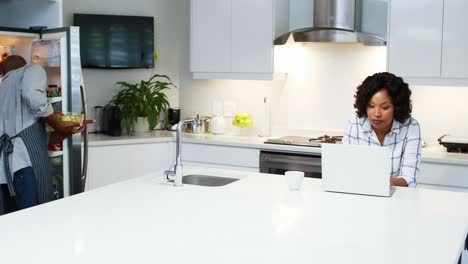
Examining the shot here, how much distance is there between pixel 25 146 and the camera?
3.61 m

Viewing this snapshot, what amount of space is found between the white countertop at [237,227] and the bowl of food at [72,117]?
1051 millimetres

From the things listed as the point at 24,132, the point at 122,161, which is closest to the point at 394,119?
the point at 24,132

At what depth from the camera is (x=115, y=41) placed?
5117 mm

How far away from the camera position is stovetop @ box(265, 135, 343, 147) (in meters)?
4.39

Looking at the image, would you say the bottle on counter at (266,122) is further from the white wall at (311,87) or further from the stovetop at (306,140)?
the stovetop at (306,140)

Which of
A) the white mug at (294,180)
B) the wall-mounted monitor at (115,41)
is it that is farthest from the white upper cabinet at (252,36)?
the white mug at (294,180)

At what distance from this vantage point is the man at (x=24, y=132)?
354 centimetres

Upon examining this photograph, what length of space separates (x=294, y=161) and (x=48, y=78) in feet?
5.95

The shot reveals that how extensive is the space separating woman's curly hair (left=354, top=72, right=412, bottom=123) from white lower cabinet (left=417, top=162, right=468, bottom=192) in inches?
37.0

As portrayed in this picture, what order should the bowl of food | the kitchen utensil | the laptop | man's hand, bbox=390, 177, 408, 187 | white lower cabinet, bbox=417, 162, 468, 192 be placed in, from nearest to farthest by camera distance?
1. the laptop
2. man's hand, bbox=390, 177, 408, 187
3. the bowl of food
4. white lower cabinet, bbox=417, 162, 468, 192
5. the kitchen utensil

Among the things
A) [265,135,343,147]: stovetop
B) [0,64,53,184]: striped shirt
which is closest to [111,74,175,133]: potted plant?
[265,135,343,147]: stovetop

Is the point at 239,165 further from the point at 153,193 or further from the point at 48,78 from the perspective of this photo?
the point at 153,193

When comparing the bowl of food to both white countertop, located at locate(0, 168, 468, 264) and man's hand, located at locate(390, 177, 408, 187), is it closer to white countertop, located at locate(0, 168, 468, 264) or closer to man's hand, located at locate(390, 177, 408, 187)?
white countertop, located at locate(0, 168, 468, 264)

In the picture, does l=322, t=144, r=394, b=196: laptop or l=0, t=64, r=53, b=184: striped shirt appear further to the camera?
l=0, t=64, r=53, b=184: striped shirt
